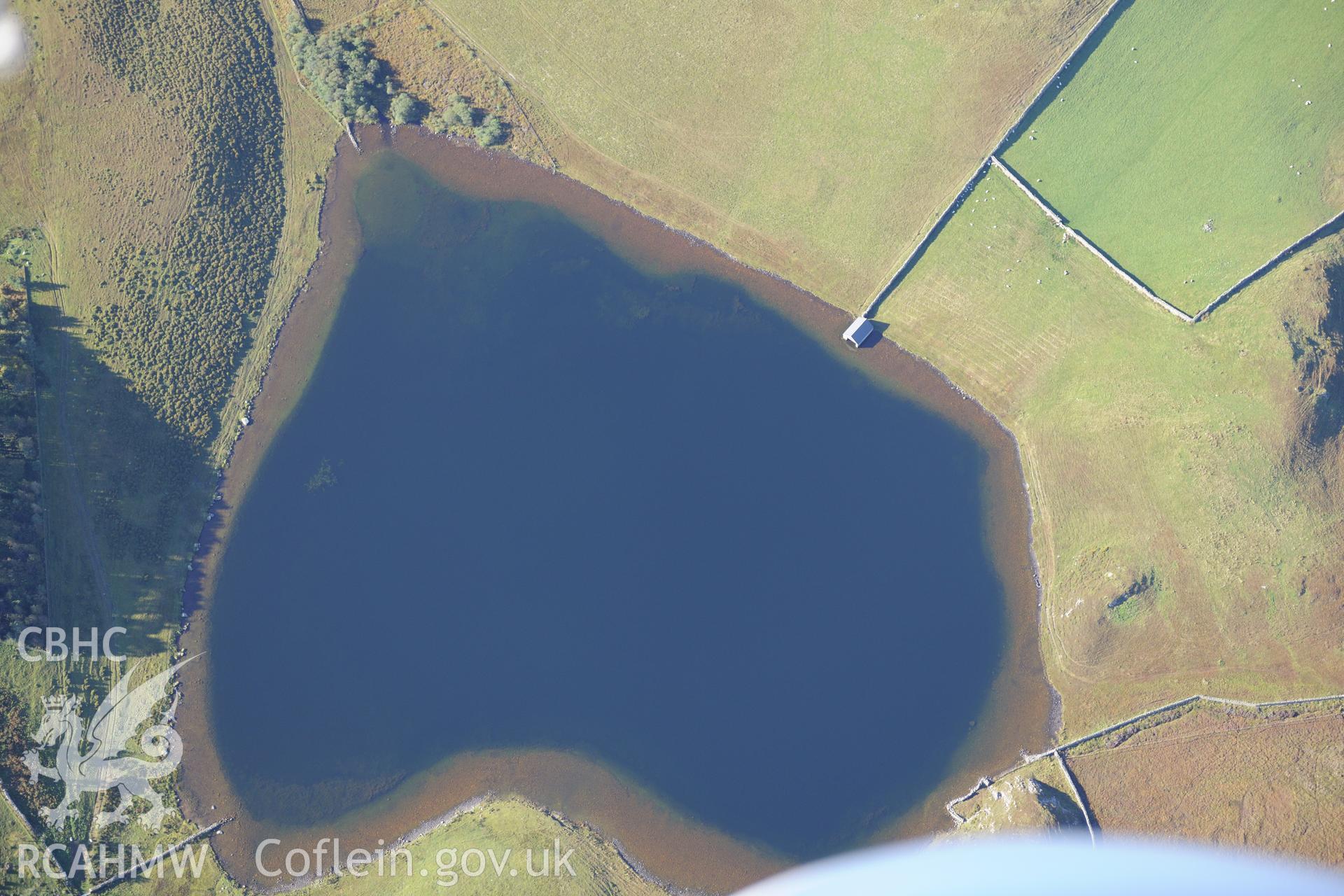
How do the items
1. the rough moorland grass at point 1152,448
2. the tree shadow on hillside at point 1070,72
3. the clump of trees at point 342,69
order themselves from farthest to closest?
the clump of trees at point 342,69 < the tree shadow on hillside at point 1070,72 < the rough moorland grass at point 1152,448

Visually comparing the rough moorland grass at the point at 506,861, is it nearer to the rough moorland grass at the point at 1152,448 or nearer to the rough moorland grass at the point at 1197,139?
the rough moorland grass at the point at 1152,448

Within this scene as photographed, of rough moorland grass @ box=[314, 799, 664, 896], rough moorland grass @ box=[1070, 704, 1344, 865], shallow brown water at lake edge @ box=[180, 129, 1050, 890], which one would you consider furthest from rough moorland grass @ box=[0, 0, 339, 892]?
rough moorland grass @ box=[1070, 704, 1344, 865]

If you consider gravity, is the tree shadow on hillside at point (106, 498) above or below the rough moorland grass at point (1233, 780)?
below

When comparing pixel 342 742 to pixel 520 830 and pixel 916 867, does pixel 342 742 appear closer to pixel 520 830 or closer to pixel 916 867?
pixel 520 830

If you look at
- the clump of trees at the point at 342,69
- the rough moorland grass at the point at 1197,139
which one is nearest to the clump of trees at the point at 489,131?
the clump of trees at the point at 342,69

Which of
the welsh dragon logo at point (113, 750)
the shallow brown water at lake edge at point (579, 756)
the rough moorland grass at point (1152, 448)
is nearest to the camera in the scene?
the welsh dragon logo at point (113, 750)

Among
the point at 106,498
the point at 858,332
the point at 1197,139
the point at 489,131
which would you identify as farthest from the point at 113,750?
the point at 1197,139

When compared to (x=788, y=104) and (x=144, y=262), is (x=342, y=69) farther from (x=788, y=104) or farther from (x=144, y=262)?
(x=788, y=104)
